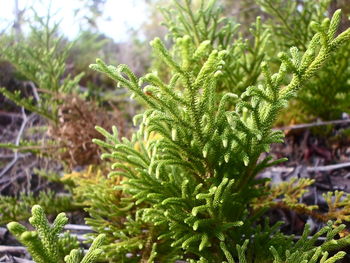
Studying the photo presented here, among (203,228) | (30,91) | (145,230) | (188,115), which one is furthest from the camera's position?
(30,91)

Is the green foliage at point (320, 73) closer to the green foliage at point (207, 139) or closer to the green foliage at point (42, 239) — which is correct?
the green foliage at point (207, 139)

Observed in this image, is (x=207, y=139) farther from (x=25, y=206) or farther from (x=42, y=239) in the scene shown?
(x=25, y=206)

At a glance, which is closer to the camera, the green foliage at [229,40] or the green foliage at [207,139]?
the green foliage at [207,139]

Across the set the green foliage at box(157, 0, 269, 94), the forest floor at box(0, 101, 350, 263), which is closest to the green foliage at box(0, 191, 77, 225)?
the forest floor at box(0, 101, 350, 263)

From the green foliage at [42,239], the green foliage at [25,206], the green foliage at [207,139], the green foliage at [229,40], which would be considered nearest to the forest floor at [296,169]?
the green foliage at [25,206]

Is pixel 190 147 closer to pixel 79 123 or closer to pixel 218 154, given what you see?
pixel 218 154

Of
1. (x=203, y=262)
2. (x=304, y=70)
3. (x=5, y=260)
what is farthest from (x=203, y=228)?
(x=5, y=260)

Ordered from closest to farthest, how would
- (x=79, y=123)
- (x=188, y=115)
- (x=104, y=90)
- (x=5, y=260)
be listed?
(x=188, y=115) → (x=5, y=260) → (x=79, y=123) → (x=104, y=90)

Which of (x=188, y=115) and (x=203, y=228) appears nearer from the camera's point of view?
(x=188, y=115)
